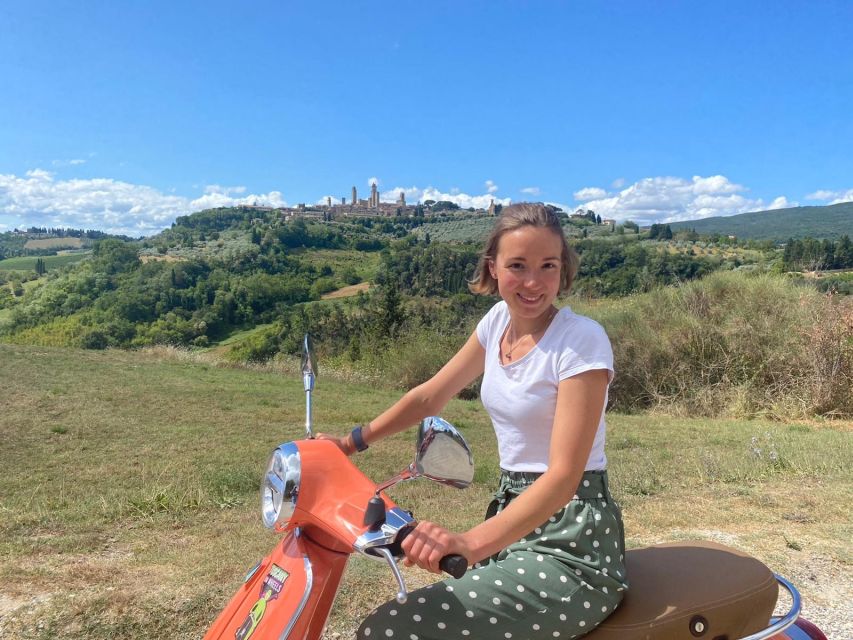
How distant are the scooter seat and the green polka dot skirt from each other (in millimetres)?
63

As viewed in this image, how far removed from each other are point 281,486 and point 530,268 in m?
0.83

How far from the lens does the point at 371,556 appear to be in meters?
1.27

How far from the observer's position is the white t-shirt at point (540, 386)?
1.55 meters

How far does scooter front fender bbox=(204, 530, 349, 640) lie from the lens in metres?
1.39

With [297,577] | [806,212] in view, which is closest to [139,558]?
[297,577]

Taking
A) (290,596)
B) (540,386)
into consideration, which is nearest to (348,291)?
(540,386)

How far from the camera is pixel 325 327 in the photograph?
36906 mm

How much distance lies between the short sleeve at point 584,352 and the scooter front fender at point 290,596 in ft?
2.27

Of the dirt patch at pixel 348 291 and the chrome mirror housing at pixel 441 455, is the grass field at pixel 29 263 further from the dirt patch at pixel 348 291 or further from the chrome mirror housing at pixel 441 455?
the chrome mirror housing at pixel 441 455

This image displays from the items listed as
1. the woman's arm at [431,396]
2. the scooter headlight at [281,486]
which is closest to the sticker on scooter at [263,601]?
the scooter headlight at [281,486]

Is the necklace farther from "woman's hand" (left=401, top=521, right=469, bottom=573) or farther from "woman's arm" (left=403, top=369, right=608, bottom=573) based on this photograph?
"woman's hand" (left=401, top=521, right=469, bottom=573)

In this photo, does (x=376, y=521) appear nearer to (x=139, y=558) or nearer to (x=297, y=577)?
(x=297, y=577)

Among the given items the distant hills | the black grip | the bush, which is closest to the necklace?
the black grip

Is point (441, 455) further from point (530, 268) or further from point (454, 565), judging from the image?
point (530, 268)
